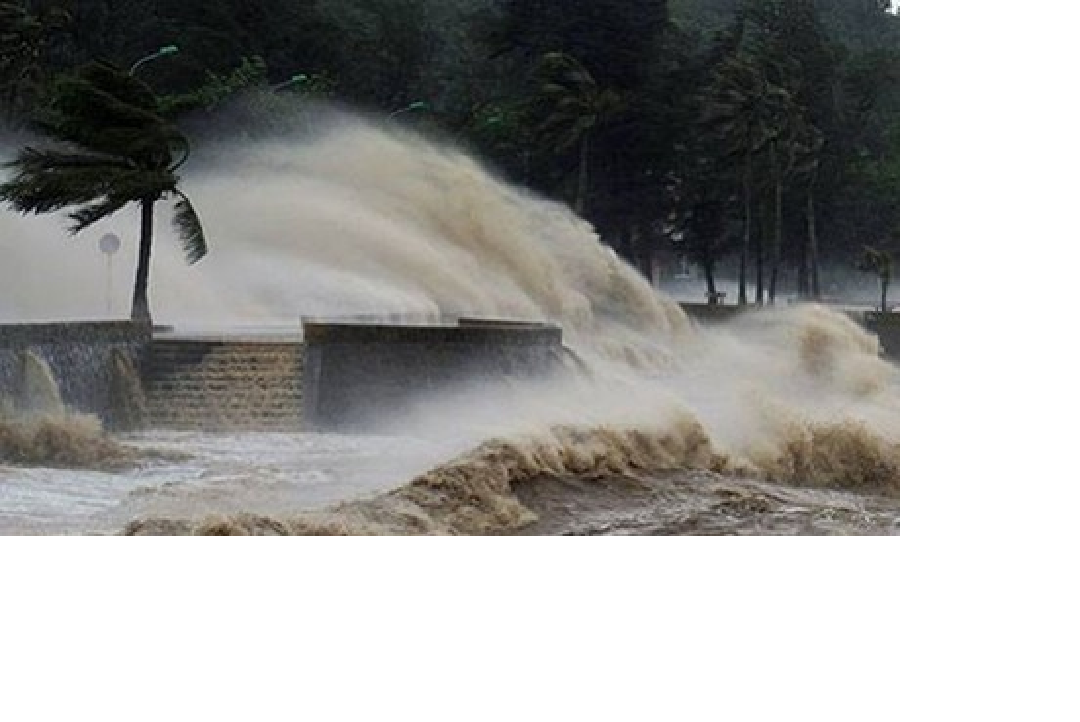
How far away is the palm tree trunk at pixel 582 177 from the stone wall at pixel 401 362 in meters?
0.36

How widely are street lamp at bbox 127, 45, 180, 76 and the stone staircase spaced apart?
77cm

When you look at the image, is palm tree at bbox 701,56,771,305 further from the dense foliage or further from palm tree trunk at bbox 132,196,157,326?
palm tree trunk at bbox 132,196,157,326

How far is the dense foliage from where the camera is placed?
20.0ft

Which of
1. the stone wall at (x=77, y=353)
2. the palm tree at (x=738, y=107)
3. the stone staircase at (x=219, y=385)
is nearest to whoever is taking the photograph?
the stone wall at (x=77, y=353)

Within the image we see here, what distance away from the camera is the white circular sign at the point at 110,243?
240 inches

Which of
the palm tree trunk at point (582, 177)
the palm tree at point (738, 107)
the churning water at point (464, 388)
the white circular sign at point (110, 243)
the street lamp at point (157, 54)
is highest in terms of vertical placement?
the street lamp at point (157, 54)

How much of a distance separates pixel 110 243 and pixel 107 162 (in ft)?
0.75

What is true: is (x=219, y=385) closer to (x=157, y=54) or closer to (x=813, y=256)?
(x=157, y=54)

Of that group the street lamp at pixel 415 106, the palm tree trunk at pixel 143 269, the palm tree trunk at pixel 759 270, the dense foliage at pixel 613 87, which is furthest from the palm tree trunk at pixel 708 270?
the palm tree trunk at pixel 143 269

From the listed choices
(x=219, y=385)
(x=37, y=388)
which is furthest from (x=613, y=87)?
(x=37, y=388)

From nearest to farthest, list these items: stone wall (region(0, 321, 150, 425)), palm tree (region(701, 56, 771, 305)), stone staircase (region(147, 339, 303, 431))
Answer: stone wall (region(0, 321, 150, 425))
stone staircase (region(147, 339, 303, 431))
palm tree (region(701, 56, 771, 305))

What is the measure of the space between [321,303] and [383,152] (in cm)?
46

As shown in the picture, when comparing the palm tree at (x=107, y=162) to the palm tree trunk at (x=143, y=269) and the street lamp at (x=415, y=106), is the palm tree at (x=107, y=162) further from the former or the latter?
the street lamp at (x=415, y=106)

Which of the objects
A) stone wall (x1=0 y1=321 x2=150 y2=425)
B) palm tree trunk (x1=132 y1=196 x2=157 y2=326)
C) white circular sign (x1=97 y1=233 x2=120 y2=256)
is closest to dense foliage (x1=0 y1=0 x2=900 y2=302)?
palm tree trunk (x1=132 y1=196 x2=157 y2=326)
